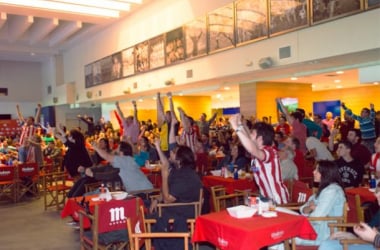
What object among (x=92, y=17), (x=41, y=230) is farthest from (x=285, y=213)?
(x=92, y=17)

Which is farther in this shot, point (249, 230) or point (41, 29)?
point (41, 29)

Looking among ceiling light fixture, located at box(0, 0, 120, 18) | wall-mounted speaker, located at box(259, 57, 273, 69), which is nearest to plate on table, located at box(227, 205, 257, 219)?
wall-mounted speaker, located at box(259, 57, 273, 69)

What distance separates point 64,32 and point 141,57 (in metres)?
5.18

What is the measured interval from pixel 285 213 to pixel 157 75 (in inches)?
397

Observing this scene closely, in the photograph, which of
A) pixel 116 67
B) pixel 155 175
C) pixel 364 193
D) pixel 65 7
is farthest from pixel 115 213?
pixel 116 67

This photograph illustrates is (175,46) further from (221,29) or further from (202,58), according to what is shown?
(221,29)

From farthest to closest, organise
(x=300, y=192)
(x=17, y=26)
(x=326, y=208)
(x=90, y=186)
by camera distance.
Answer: (x=17, y=26)
(x=90, y=186)
(x=300, y=192)
(x=326, y=208)

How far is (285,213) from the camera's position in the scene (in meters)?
3.28

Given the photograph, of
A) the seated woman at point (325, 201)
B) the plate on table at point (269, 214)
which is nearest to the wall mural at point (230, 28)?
the seated woman at point (325, 201)

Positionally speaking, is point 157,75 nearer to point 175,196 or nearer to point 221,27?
point 221,27

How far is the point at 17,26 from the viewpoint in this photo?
16.2m

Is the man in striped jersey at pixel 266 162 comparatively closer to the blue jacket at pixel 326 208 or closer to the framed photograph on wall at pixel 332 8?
the blue jacket at pixel 326 208

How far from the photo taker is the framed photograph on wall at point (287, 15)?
7.80 meters

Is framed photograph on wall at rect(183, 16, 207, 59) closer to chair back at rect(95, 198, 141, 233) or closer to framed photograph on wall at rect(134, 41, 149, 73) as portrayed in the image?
framed photograph on wall at rect(134, 41, 149, 73)
